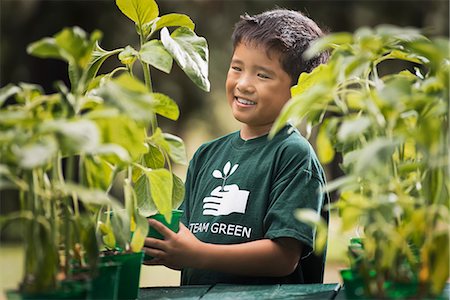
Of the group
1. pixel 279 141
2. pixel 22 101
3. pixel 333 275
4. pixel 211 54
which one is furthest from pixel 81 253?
pixel 211 54

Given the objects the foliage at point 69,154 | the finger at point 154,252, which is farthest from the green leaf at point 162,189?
the finger at point 154,252

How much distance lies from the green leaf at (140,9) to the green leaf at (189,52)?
0.26 feet

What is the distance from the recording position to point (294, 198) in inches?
68.9

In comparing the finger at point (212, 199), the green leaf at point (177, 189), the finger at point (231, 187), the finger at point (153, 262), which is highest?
the green leaf at point (177, 189)

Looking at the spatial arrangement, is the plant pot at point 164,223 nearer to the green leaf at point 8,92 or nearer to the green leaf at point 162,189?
the green leaf at point 162,189

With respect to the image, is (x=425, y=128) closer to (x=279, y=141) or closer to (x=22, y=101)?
(x=22, y=101)

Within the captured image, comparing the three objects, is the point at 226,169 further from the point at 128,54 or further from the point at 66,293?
the point at 66,293

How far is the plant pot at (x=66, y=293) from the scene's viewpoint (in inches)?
44.2

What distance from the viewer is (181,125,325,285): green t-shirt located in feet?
5.75

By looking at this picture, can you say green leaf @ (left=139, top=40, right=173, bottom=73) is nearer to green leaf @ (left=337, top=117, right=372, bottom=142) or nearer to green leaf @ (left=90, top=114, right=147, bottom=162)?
green leaf @ (left=90, top=114, right=147, bottom=162)

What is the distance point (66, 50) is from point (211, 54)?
8330 mm

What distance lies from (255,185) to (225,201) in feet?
0.28

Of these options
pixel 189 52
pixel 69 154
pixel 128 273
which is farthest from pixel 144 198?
pixel 69 154

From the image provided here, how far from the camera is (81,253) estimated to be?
4.14 ft
